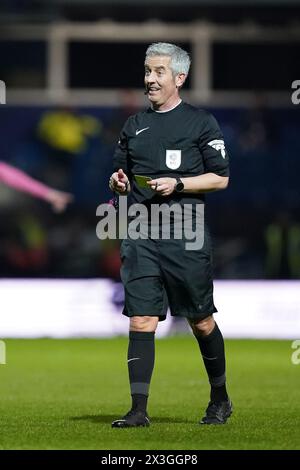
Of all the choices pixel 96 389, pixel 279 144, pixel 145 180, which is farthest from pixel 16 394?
pixel 279 144

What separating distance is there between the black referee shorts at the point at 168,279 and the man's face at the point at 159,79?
0.92 meters

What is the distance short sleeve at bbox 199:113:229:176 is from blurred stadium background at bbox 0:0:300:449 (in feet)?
34.1

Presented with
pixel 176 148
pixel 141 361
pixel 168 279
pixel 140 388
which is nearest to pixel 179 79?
pixel 176 148

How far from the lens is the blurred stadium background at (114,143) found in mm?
20141

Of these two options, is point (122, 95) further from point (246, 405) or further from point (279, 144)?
point (246, 405)

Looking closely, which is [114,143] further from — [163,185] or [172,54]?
[163,185]

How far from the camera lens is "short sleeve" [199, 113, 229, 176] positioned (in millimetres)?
9398

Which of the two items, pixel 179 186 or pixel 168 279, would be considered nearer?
pixel 179 186

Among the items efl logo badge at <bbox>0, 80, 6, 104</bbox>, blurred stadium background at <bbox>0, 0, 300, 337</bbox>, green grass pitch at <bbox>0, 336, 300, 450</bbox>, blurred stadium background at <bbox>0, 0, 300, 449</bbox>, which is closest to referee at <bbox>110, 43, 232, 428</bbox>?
green grass pitch at <bbox>0, 336, 300, 450</bbox>

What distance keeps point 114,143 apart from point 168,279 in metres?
13.6

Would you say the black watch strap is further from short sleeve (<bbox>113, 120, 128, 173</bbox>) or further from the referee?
short sleeve (<bbox>113, 120, 128, 173</bbox>)

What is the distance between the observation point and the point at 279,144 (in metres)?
23.6

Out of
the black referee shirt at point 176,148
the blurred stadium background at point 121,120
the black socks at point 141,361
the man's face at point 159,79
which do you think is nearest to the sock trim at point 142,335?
the black socks at point 141,361

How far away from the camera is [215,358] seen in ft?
31.6
